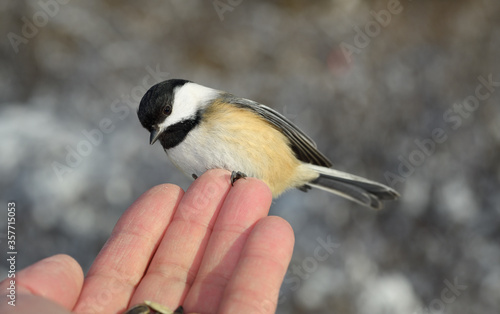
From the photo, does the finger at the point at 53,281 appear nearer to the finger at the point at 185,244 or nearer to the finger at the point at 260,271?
the finger at the point at 185,244

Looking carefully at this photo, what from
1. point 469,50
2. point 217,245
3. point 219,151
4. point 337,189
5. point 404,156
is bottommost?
point 217,245

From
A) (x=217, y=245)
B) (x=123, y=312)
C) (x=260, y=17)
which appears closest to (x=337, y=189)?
(x=217, y=245)

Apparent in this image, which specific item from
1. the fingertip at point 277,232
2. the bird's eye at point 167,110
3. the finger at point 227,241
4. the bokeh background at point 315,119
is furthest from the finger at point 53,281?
the bokeh background at point 315,119

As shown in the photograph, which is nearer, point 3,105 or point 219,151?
point 219,151

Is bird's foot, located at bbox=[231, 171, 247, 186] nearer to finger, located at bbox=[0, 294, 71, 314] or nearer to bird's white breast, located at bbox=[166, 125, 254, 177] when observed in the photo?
bird's white breast, located at bbox=[166, 125, 254, 177]

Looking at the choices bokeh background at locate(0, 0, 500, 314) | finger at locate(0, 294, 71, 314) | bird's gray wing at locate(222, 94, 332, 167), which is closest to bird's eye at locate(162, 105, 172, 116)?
bird's gray wing at locate(222, 94, 332, 167)

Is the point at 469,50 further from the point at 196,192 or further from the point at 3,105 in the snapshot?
the point at 3,105
